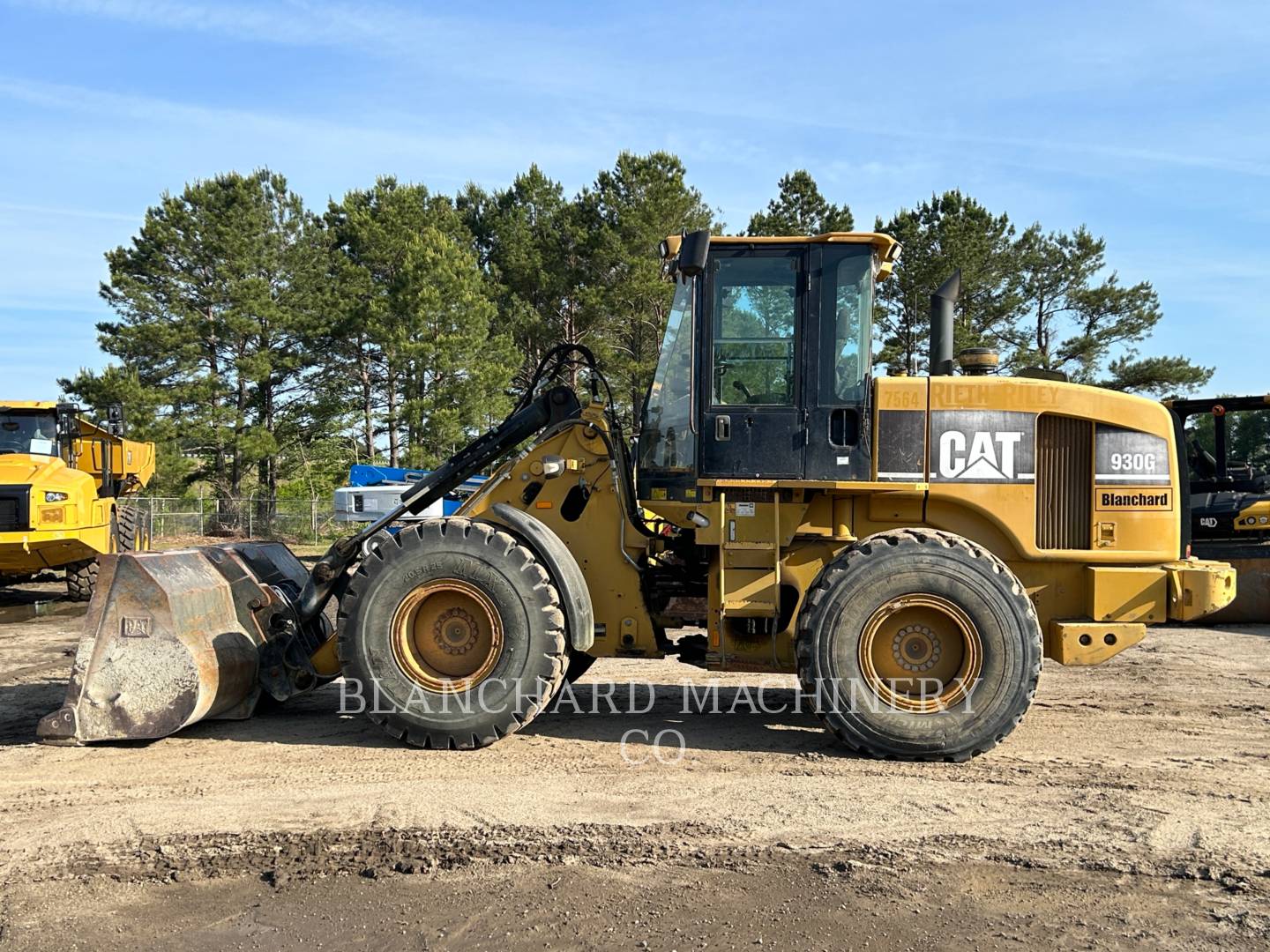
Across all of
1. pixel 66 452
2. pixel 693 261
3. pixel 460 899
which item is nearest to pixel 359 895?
pixel 460 899

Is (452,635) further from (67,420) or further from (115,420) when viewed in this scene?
(115,420)

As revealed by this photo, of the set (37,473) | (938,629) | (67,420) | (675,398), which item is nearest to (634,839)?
(938,629)

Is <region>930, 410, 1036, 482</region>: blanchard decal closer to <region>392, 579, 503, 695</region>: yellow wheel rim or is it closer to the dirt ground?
the dirt ground

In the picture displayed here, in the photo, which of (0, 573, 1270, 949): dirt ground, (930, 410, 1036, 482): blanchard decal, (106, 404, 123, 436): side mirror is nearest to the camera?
(0, 573, 1270, 949): dirt ground

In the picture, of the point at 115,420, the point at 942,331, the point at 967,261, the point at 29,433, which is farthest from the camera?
the point at 967,261

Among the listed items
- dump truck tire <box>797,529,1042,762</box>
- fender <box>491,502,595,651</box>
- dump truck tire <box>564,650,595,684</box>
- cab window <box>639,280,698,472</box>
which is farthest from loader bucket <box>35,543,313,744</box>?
dump truck tire <box>797,529,1042,762</box>

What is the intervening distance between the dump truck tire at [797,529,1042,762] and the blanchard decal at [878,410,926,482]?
0.37 meters

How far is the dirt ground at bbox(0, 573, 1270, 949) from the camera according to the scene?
12.2 ft

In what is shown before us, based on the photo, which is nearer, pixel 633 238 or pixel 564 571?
pixel 564 571

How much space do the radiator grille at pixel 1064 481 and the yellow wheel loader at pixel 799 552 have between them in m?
0.01

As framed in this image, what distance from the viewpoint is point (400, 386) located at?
33688 millimetres

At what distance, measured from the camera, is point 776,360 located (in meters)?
6.01

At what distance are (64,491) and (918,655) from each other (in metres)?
11.7

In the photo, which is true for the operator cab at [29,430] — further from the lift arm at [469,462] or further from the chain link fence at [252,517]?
the chain link fence at [252,517]
